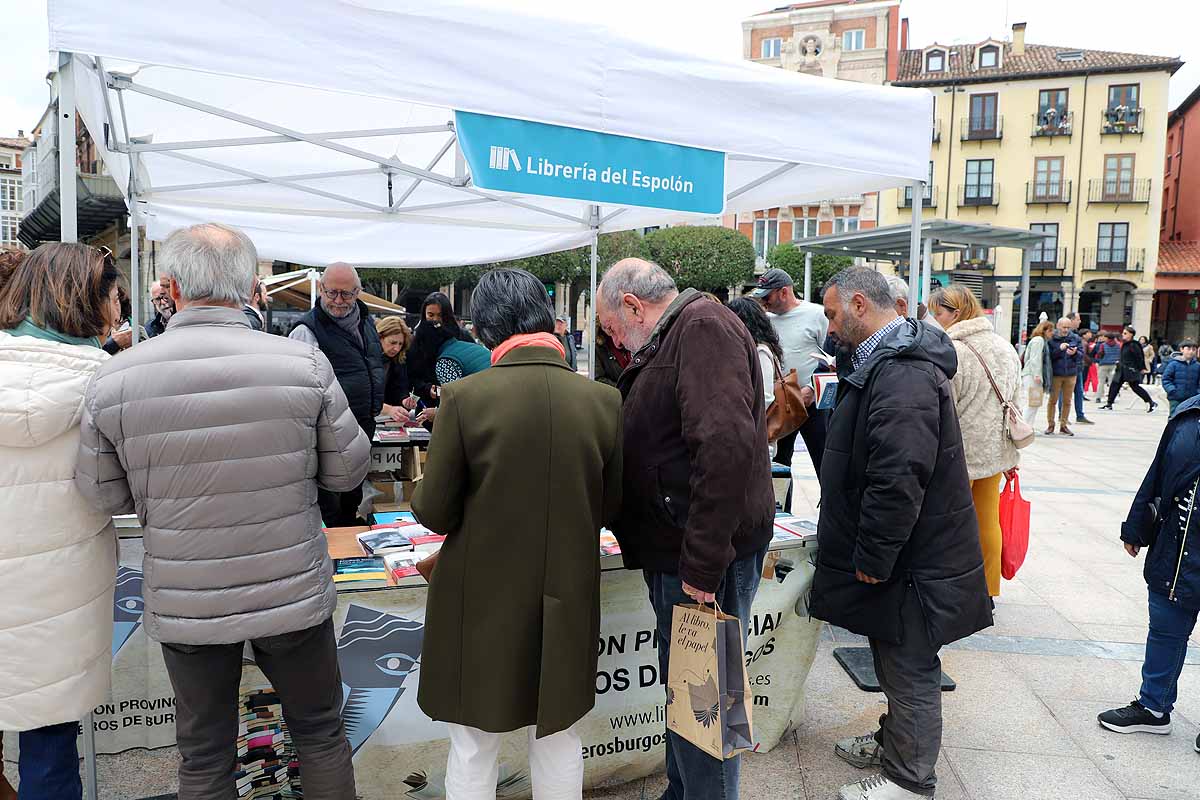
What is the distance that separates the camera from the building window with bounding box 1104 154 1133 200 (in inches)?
1393

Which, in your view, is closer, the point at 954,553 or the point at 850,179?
the point at 954,553

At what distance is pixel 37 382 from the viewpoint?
5.98ft

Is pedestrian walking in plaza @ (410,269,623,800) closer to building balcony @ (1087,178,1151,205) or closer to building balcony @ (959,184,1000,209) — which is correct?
building balcony @ (959,184,1000,209)

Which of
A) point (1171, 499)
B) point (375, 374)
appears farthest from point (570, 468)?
point (375, 374)

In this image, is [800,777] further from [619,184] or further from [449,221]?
[449,221]

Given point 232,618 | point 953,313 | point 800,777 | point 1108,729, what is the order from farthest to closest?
point 953,313, point 1108,729, point 800,777, point 232,618

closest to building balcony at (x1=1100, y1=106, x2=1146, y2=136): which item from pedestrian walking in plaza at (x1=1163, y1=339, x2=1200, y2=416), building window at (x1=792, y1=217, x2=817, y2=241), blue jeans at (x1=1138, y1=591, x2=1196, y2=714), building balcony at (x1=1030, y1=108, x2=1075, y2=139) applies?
building balcony at (x1=1030, y1=108, x2=1075, y2=139)

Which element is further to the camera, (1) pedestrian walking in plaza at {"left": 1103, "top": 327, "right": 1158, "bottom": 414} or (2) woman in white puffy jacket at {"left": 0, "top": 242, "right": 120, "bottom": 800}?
(1) pedestrian walking in plaza at {"left": 1103, "top": 327, "right": 1158, "bottom": 414}

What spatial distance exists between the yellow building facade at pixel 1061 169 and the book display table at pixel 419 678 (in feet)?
118

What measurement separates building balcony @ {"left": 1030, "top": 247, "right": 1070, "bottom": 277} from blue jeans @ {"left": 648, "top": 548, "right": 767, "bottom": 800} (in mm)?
39694

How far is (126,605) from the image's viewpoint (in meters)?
2.66

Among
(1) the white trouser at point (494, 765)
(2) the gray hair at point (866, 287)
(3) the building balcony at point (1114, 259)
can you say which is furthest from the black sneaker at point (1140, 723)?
(3) the building balcony at point (1114, 259)

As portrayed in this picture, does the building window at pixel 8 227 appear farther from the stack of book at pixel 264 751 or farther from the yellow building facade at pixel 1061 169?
the stack of book at pixel 264 751

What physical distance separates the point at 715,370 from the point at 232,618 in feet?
4.33
